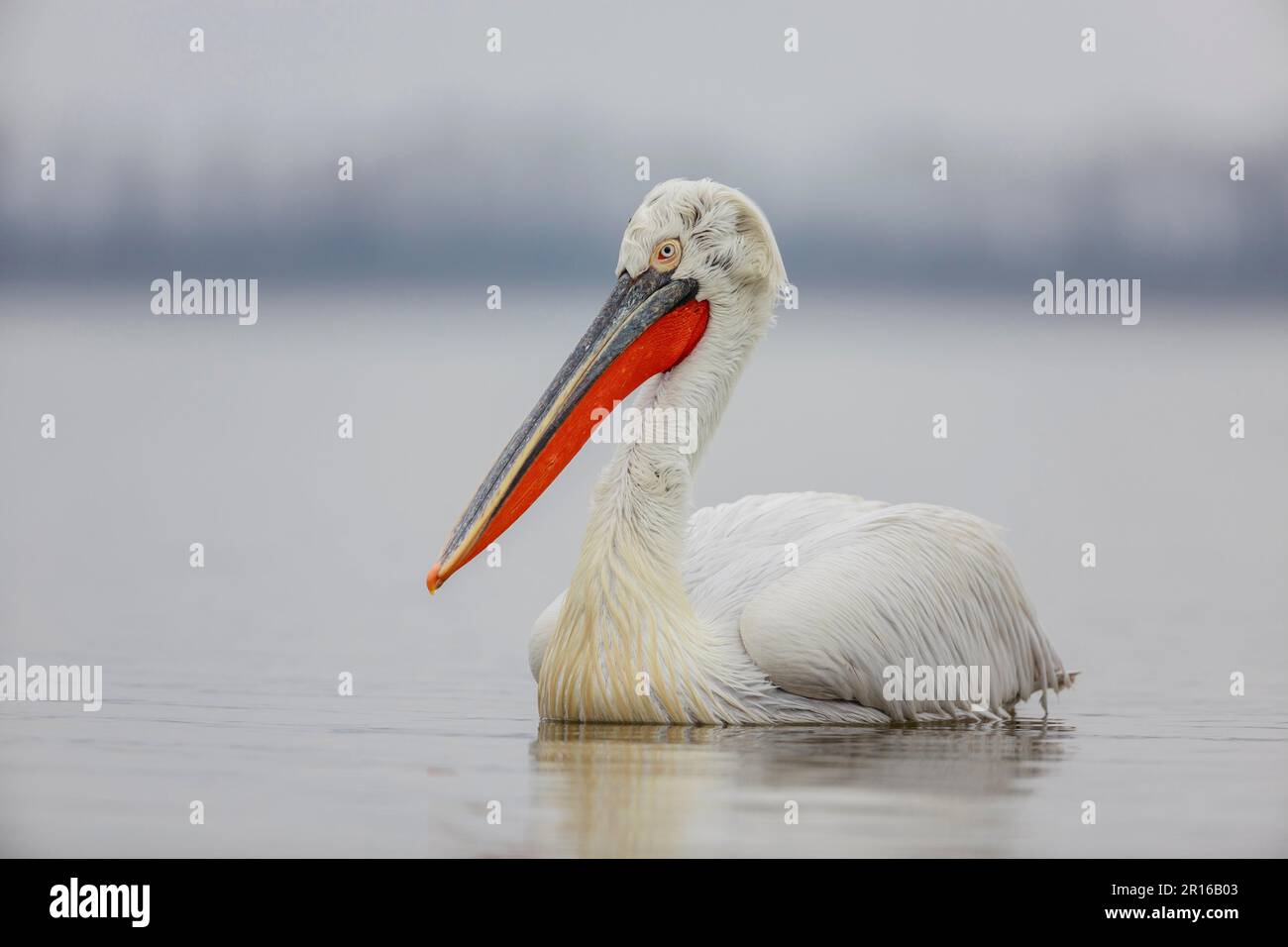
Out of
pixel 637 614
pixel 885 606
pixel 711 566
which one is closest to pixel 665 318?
pixel 711 566

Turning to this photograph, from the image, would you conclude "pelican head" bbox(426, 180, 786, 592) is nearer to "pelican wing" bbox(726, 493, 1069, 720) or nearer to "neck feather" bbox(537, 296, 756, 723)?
"neck feather" bbox(537, 296, 756, 723)

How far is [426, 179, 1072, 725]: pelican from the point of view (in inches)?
286

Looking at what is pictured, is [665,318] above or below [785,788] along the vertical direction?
above

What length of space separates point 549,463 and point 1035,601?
11.1 feet

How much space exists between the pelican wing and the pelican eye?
101 centimetres

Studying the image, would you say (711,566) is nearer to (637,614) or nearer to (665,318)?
(637,614)

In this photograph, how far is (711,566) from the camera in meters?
7.96

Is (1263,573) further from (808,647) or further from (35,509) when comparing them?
(35,509)

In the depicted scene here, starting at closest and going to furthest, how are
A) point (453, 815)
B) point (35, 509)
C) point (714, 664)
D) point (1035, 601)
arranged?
point (453, 815) < point (714, 664) < point (1035, 601) < point (35, 509)

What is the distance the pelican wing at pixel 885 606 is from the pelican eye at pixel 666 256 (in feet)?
3.32

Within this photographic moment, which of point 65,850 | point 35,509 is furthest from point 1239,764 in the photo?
point 35,509

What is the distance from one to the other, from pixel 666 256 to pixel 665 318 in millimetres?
206

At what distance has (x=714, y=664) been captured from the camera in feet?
23.9

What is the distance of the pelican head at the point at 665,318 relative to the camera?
7594 millimetres
